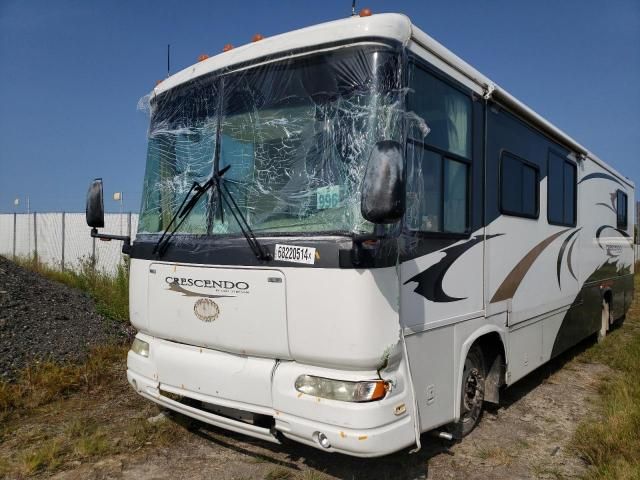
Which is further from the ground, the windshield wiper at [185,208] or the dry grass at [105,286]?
the windshield wiper at [185,208]

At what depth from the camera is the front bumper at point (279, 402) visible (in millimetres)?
3072

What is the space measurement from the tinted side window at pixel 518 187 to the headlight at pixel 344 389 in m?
2.32

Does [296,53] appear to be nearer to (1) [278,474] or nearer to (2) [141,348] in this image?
(2) [141,348]

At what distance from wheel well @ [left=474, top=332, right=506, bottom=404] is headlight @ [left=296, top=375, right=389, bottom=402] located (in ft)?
6.41

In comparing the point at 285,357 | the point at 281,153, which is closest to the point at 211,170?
the point at 281,153

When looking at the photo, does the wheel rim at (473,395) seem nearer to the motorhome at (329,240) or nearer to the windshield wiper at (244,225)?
the motorhome at (329,240)

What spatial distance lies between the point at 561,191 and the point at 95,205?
16.5 ft

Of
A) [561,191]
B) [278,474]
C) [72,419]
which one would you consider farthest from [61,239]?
[278,474]

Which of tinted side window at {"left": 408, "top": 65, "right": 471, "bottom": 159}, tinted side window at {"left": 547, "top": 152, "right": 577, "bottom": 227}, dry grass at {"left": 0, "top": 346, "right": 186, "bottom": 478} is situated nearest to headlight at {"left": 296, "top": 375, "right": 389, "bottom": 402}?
tinted side window at {"left": 408, "top": 65, "right": 471, "bottom": 159}

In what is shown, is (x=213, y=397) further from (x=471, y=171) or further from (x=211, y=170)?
(x=471, y=171)

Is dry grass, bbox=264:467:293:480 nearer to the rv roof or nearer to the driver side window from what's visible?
the driver side window

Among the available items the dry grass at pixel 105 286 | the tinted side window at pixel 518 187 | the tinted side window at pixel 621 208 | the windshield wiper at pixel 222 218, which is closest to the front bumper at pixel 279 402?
the windshield wiper at pixel 222 218

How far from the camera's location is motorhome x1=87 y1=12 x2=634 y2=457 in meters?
3.14

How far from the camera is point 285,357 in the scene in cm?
337
